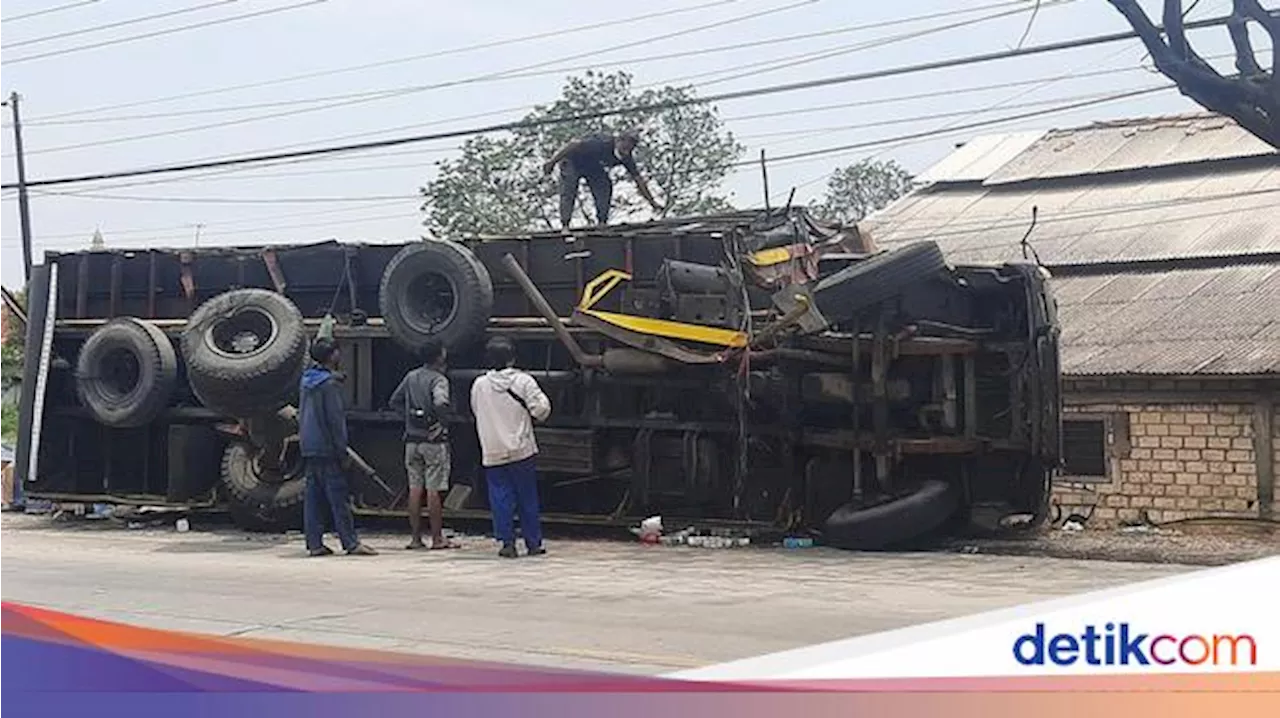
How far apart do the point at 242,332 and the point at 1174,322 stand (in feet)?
34.8

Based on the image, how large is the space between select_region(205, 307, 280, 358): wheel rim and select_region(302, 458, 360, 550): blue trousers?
1.97m

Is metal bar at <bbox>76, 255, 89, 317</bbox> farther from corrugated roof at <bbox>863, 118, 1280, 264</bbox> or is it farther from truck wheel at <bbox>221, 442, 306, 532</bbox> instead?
corrugated roof at <bbox>863, 118, 1280, 264</bbox>

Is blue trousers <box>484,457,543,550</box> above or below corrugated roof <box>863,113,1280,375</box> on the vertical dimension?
below

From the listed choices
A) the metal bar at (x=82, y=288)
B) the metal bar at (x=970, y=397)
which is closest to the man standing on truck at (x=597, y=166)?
the metal bar at (x=970, y=397)

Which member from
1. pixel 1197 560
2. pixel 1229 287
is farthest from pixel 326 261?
pixel 1229 287

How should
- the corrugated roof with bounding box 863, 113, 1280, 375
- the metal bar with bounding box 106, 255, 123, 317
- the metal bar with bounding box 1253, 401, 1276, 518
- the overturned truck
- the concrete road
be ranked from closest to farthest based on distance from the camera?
the concrete road < the overturned truck < the metal bar with bounding box 106, 255, 123, 317 < the metal bar with bounding box 1253, 401, 1276, 518 < the corrugated roof with bounding box 863, 113, 1280, 375

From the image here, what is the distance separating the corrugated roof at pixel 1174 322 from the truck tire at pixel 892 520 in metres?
6.45

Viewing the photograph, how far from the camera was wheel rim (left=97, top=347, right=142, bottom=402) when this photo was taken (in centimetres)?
1451

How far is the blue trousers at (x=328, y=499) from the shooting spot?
1177 cm

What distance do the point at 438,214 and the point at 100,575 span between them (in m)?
32.1

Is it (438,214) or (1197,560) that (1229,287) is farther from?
(438,214)

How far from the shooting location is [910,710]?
A: 325cm

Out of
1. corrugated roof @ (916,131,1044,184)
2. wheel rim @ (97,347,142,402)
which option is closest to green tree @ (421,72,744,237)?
corrugated roof @ (916,131,1044,184)

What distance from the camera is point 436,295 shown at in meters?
13.5
